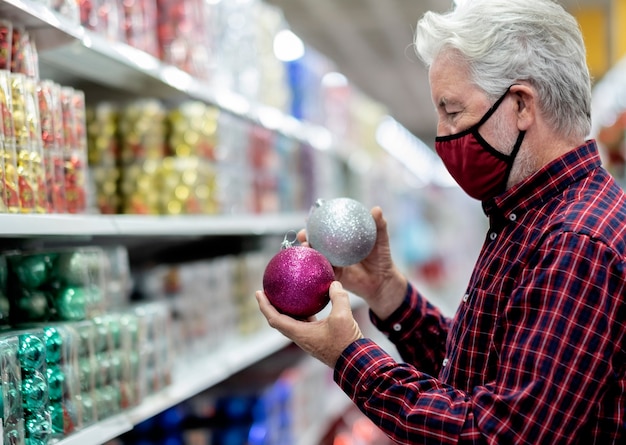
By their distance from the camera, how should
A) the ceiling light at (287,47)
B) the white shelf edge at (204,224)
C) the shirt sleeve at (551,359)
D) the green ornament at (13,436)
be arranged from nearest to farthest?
1. the shirt sleeve at (551,359)
2. the green ornament at (13,436)
3. the white shelf edge at (204,224)
4. the ceiling light at (287,47)

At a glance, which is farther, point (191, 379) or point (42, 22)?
point (191, 379)

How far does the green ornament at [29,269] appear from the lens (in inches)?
63.8

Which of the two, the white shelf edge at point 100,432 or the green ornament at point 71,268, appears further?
the green ornament at point 71,268

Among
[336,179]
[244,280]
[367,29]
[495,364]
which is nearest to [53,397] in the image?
[495,364]

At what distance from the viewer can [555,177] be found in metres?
1.45

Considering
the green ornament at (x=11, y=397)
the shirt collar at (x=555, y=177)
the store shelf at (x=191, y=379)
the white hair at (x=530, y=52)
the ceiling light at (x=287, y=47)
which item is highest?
the ceiling light at (x=287, y=47)

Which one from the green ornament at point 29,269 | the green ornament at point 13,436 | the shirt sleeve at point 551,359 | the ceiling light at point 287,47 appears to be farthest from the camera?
the ceiling light at point 287,47

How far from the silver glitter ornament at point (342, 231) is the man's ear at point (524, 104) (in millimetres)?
426

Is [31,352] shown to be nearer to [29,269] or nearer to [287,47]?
[29,269]

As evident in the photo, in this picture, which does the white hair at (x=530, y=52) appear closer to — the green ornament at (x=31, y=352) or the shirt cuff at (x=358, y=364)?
the shirt cuff at (x=358, y=364)

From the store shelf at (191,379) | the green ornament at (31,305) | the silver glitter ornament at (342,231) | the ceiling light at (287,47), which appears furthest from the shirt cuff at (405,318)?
the ceiling light at (287,47)

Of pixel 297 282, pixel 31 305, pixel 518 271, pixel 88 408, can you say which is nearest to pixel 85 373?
pixel 88 408

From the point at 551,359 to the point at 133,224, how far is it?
3.71 ft

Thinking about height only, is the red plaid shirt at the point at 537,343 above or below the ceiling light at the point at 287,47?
below
